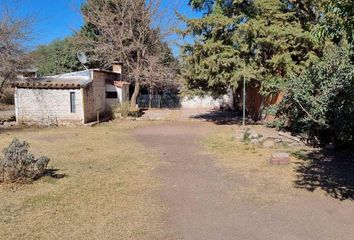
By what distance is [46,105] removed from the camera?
2162cm

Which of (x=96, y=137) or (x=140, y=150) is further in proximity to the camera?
(x=96, y=137)

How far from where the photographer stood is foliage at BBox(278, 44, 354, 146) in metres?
8.77

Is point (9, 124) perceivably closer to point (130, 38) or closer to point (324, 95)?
point (130, 38)

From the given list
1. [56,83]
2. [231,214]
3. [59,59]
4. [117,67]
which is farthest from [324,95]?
[59,59]

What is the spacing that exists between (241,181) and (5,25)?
61.0 ft

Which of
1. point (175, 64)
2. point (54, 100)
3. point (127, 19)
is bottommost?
point (54, 100)

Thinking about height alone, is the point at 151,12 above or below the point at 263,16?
above

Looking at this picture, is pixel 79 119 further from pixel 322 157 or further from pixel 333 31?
pixel 333 31

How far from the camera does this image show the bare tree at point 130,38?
28953 millimetres

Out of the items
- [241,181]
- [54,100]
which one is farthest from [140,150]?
[54,100]

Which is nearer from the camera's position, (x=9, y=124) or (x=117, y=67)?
(x=9, y=124)

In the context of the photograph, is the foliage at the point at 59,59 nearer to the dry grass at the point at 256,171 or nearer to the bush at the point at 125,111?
the bush at the point at 125,111

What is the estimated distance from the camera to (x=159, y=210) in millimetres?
6746

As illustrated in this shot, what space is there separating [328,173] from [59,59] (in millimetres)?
33877
